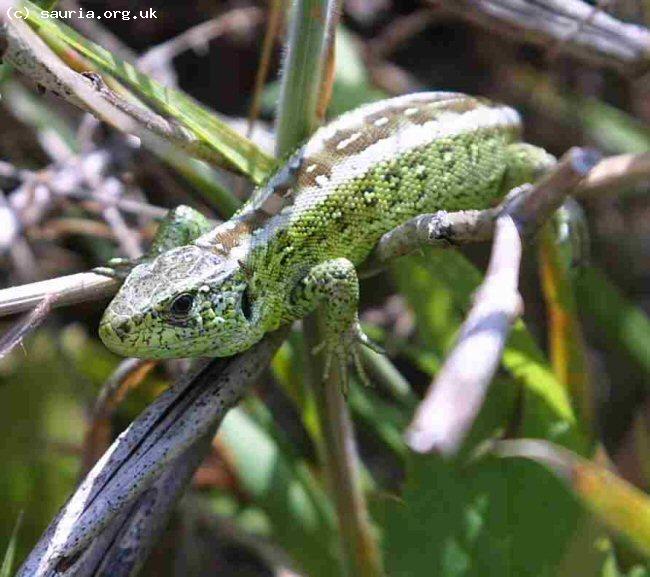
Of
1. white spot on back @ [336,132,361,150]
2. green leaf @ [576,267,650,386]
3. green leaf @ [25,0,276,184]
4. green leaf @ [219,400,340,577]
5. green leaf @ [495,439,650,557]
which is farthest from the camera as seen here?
green leaf @ [576,267,650,386]

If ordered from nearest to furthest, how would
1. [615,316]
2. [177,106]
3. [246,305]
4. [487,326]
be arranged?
[487,326] → [177,106] → [246,305] → [615,316]

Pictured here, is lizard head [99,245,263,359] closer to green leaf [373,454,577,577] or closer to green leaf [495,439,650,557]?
green leaf [373,454,577,577]

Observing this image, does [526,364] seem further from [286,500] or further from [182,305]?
[182,305]

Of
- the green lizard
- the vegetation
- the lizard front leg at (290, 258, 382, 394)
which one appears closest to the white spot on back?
the green lizard

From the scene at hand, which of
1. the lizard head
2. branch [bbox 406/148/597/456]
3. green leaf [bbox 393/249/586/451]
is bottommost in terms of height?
green leaf [bbox 393/249/586/451]

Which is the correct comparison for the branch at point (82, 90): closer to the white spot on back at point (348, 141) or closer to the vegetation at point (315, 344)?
the vegetation at point (315, 344)

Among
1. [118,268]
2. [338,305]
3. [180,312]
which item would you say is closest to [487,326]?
[338,305]

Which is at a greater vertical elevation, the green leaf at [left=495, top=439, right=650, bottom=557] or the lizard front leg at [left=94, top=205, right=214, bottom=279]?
the green leaf at [left=495, top=439, right=650, bottom=557]
